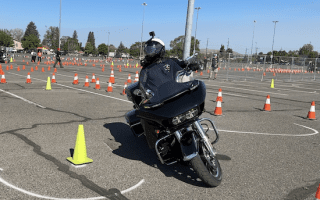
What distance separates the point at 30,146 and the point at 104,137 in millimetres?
1445

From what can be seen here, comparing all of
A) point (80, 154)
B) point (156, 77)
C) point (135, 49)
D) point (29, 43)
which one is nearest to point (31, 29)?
point (29, 43)

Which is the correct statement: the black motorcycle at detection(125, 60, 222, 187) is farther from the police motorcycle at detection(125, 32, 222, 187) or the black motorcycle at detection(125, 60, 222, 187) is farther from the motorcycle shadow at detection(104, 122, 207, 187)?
the motorcycle shadow at detection(104, 122, 207, 187)

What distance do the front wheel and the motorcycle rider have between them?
0.66 m

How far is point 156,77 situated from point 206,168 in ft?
4.55

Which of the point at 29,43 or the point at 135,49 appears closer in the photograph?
the point at 135,49

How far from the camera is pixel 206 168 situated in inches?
161

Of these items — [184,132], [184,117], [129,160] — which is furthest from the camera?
[129,160]

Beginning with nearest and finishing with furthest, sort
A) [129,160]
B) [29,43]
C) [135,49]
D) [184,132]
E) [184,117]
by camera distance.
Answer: [184,117] < [184,132] < [129,160] < [135,49] < [29,43]

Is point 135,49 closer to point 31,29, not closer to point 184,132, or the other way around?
point 31,29

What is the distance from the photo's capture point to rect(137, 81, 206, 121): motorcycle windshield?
403 centimetres

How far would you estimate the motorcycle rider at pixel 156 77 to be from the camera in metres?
4.18

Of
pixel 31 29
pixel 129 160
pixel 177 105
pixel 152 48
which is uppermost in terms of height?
pixel 31 29

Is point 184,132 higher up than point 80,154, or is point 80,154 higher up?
point 184,132

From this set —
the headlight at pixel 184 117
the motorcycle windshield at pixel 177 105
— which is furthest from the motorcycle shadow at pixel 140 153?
the motorcycle windshield at pixel 177 105
